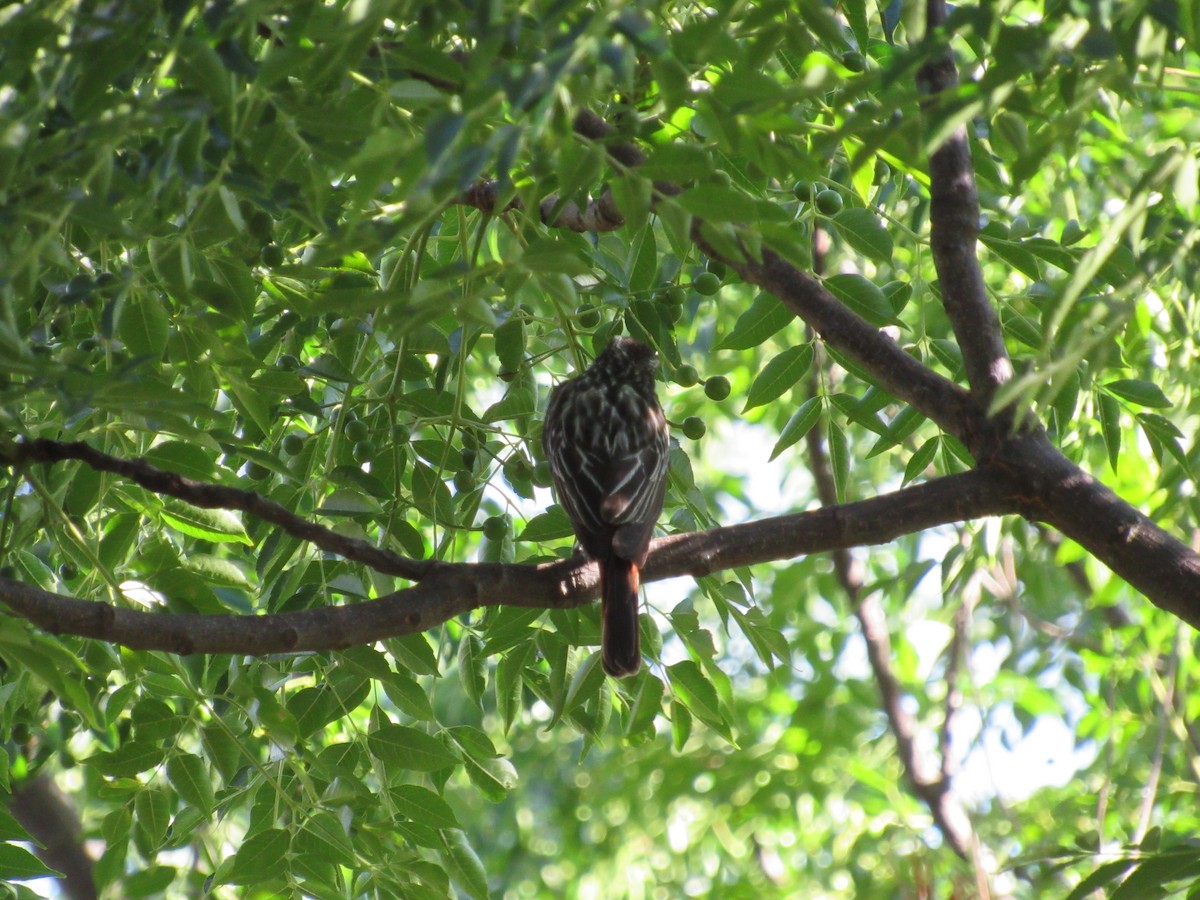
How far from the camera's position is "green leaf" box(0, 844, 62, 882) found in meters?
2.57

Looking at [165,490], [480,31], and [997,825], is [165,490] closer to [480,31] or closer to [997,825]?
[480,31]

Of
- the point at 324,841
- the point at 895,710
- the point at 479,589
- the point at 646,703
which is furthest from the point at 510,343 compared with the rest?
the point at 895,710

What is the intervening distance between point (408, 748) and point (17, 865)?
0.85 meters

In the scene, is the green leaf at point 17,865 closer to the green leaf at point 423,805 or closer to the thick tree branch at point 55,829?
the green leaf at point 423,805

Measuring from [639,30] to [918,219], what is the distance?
99.8 inches

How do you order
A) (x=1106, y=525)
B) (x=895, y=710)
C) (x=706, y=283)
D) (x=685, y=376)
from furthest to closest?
(x=895, y=710)
(x=685, y=376)
(x=706, y=283)
(x=1106, y=525)

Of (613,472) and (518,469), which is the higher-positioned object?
(613,472)

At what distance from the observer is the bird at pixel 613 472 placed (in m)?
3.04

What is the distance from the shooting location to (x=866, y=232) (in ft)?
9.37

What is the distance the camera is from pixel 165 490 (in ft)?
8.11

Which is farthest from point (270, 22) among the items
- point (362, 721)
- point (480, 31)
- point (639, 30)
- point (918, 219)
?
point (362, 721)

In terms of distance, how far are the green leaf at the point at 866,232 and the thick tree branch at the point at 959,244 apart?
4.4 inches

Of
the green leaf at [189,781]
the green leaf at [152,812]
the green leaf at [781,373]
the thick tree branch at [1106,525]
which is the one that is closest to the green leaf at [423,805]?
the green leaf at [189,781]

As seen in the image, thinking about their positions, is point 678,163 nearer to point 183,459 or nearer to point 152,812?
point 183,459
